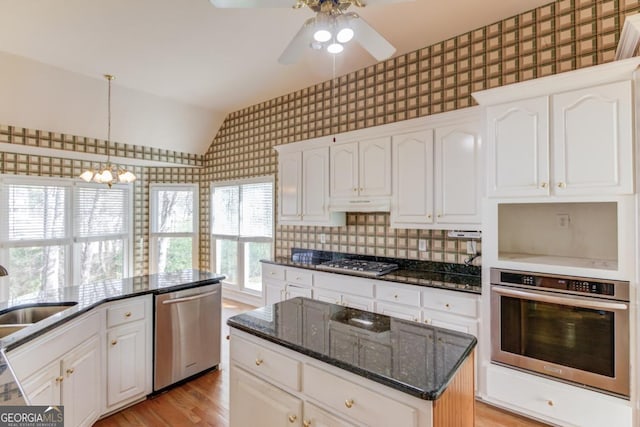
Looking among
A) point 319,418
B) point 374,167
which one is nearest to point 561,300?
point 319,418

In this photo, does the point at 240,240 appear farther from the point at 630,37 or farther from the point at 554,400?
the point at 630,37

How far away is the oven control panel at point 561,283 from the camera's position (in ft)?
6.31

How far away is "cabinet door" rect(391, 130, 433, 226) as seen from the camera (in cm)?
286

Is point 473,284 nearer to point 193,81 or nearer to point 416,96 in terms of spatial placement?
point 416,96

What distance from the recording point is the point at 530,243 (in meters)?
2.61

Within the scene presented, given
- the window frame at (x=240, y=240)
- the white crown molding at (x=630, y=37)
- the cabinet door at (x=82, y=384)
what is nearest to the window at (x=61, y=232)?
the window frame at (x=240, y=240)

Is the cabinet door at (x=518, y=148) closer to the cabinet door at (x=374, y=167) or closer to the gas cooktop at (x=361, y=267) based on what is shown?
the cabinet door at (x=374, y=167)

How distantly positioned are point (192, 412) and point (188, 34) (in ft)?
11.0

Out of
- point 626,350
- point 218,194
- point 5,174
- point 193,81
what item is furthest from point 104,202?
point 626,350

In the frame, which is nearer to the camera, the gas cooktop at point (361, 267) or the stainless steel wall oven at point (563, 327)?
the stainless steel wall oven at point (563, 327)

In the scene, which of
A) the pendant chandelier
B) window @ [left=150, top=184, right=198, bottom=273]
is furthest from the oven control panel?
window @ [left=150, top=184, right=198, bottom=273]

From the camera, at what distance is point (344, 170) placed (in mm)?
3461

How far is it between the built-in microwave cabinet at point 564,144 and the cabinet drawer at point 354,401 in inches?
72.0

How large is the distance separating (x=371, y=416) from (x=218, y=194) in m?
4.99
